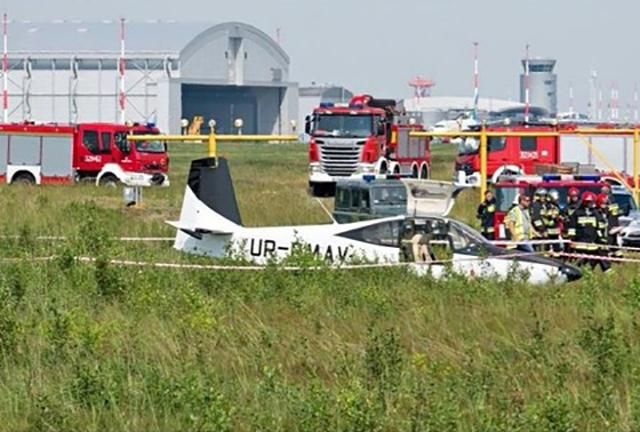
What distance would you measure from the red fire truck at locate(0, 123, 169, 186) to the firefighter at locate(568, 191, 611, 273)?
24.4m

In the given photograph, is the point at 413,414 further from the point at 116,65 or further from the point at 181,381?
the point at 116,65

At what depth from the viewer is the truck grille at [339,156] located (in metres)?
43.5

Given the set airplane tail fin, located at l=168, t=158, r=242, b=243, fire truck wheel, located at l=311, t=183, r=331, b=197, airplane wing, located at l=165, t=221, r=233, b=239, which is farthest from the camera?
fire truck wheel, located at l=311, t=183, r=331, b=197

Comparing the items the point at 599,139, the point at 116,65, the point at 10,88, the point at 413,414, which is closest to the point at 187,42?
the point at 116,65

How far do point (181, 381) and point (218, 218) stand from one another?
1069cm

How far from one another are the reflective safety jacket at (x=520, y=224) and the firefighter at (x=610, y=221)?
45.1 inches

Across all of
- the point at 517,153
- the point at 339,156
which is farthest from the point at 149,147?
the point at 517,153

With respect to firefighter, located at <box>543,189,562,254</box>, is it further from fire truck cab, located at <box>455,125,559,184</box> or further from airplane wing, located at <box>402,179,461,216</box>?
fire truck cab, located at <box>455,125,559,184</box>

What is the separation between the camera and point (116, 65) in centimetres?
8700

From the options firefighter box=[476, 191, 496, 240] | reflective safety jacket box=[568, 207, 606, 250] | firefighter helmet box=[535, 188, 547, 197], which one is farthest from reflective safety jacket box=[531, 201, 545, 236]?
firefighter box=[476, 191, 496, 240]

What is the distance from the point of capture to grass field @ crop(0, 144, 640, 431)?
11234 mm

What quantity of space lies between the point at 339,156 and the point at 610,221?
2033cm

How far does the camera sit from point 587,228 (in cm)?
2311

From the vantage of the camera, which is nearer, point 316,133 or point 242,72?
point 316,133
